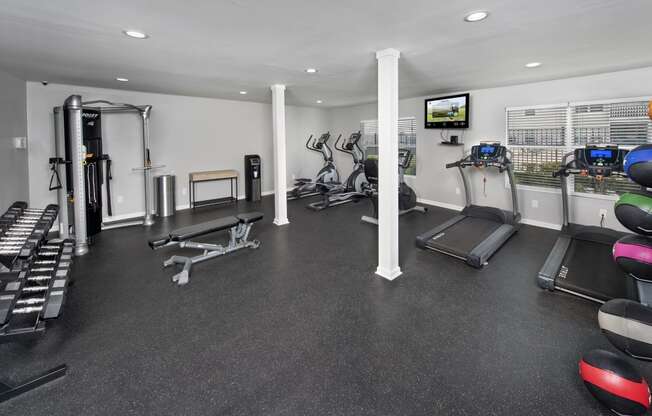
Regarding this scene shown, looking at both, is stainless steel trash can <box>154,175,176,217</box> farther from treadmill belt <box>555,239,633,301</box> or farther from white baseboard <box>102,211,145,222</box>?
treadmill belt <box>555,239,633,301</box>

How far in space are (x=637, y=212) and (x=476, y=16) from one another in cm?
159

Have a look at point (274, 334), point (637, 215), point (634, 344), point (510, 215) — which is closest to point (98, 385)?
point (274, 334)

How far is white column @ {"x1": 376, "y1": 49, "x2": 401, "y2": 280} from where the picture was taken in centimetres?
306

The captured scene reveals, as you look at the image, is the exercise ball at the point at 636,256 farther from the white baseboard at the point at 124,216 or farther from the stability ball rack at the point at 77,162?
the white baseboard at the point at 124,216

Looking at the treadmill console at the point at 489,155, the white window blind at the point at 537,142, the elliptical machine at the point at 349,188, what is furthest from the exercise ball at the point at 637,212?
the elliptical machine at the point at 349,188

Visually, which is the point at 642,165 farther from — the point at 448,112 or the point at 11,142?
the point at 11,142

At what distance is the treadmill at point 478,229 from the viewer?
380 cm

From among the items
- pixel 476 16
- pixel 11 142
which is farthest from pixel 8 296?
pixel 476 16

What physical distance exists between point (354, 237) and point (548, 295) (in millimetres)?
2387

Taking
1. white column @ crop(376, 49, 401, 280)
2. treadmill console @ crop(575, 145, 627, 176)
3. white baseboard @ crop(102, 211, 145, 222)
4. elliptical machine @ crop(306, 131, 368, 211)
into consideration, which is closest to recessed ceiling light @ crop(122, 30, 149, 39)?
white column @ crop(376, 49, 401, 280)

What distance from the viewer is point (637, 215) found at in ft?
6.17

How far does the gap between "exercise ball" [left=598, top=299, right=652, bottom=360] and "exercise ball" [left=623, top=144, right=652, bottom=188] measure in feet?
2.36

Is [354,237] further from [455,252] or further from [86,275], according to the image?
[86,275]

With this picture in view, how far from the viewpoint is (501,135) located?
538 cm
